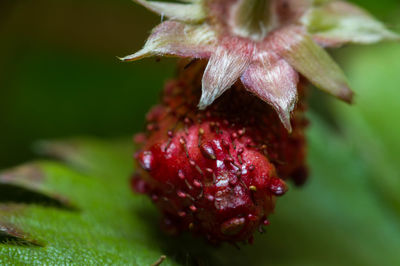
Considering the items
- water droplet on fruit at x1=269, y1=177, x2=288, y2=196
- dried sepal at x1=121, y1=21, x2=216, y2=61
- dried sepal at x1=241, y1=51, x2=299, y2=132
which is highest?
dried sepal at x1=121, y1=21, x2=216, y2=61

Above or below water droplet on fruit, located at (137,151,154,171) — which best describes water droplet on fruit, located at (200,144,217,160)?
above

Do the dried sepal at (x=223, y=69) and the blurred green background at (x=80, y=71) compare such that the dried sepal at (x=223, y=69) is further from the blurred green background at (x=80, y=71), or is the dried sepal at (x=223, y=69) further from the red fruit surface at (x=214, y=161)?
the blurred green background at (x=80, y=71)

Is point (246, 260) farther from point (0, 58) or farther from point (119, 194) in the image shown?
point (0, 58)

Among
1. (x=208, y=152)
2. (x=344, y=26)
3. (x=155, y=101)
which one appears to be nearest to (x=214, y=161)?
(x=208, y=152)

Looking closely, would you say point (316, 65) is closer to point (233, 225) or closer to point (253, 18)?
point (253, 18)

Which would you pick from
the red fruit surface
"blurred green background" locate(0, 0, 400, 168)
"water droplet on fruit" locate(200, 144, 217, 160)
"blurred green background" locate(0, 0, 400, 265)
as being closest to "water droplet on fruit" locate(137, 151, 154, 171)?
the red fruit surface

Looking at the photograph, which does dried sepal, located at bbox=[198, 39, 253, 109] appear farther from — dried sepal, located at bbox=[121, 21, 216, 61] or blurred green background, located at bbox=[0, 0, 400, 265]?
blurred green background, located at bbox=[0, 0, 400, 265]
